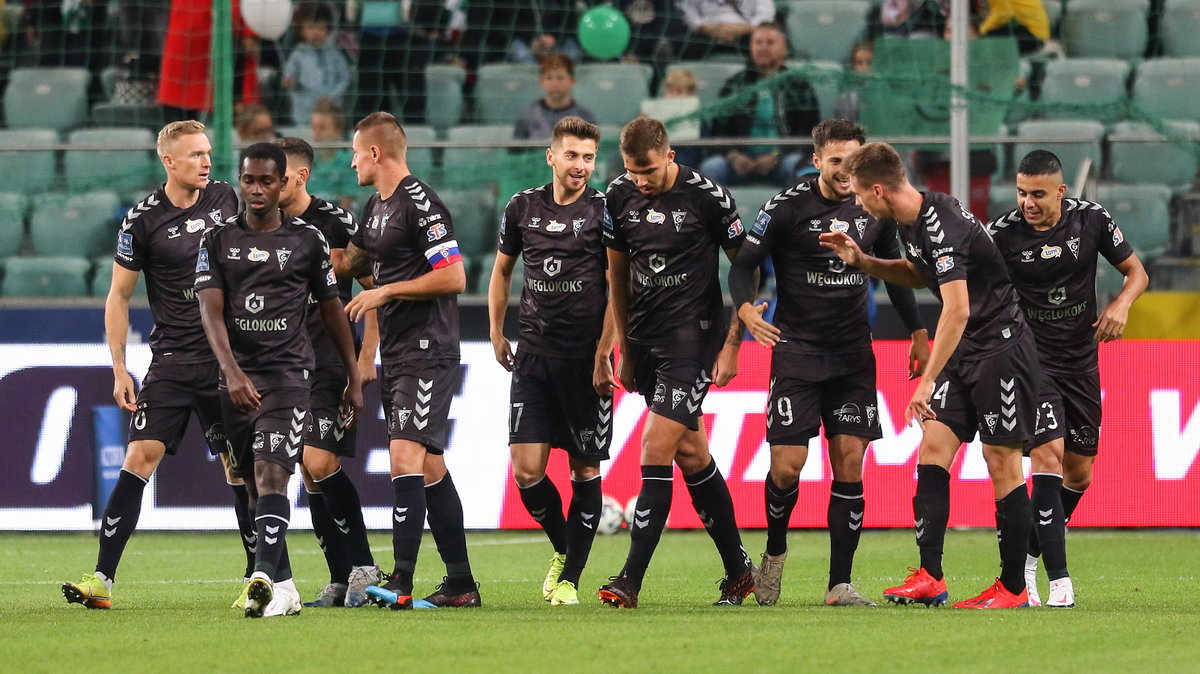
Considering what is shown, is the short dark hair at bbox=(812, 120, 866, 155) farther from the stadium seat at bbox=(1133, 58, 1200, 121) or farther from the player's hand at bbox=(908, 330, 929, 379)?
the stadium seat at bbox=(1133, 58, 1200, 121)

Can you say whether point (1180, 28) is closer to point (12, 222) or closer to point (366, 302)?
point (366, 302)

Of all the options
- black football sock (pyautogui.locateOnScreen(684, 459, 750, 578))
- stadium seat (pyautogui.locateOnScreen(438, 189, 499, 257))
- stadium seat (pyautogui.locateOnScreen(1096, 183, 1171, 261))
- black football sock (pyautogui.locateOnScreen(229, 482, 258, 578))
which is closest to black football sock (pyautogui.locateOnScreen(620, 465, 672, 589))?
black football sock (pyautogui.locateOnScreen(684, 459, 750, 578))

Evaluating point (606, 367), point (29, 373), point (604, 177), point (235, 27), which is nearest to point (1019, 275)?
point (606, 367)

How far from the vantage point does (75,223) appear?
1402 cm

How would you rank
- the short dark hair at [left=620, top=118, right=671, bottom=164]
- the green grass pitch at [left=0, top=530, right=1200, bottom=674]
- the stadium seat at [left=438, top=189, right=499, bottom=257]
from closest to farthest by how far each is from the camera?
the green grass pitch at [left=0, top=530, right=1200, bottom=674], the short dark hair at [left=620, top=118, right=671, bottom=164], the stadium seat at [left=438, top=189, right=499, bottom=257]

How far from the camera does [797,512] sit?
12242 millimetres

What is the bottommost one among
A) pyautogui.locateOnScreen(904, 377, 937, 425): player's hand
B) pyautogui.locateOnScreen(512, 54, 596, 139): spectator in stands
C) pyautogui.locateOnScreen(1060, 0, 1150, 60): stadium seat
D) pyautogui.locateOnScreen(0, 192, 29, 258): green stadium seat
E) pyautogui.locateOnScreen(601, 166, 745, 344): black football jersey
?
pyautogui.locateOnScreen(0, 192, 29, 258): green stadium seat

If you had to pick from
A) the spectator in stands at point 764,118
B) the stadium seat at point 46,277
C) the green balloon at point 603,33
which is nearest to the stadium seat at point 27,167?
the stadium seat at point 46,277

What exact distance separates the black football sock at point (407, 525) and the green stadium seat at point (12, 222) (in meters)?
7.53

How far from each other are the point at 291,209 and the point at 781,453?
2541 millimetres

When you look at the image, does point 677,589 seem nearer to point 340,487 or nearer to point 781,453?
point 781,453

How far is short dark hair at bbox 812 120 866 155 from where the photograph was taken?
25.7ft

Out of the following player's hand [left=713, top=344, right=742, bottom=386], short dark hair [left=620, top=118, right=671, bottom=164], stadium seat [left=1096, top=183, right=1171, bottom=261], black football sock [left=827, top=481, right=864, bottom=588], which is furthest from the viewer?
stadium seat [left=1096, top=183, right=1171, bottom=261]

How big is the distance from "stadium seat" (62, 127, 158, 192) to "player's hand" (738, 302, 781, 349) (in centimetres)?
770
